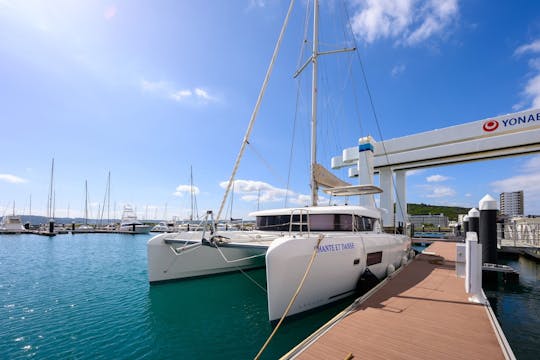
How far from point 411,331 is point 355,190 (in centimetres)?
547

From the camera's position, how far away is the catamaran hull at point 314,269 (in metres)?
5.13

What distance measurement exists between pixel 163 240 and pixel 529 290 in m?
12.2

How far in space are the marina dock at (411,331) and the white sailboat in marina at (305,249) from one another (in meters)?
0.89

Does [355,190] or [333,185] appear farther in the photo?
[333,185]

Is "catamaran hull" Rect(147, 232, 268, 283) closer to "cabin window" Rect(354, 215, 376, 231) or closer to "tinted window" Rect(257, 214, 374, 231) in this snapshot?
"tinted window" Rect(257, 214, 374, 231)

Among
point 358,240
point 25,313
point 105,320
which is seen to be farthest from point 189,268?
point 358,240

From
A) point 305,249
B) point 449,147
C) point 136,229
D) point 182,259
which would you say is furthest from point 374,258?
point 136,229

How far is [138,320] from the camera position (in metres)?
5.99

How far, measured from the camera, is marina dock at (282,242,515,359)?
3.38 m

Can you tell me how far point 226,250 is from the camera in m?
9.62

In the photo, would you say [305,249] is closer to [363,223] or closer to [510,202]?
[363,223]

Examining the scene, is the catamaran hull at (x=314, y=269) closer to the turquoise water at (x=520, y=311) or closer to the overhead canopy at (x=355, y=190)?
the overhead canopy at (x=355, y=190)

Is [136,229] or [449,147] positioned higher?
[449,147]

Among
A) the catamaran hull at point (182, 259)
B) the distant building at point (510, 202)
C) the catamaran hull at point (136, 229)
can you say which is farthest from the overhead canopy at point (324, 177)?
the distant building at point (510, 202)
